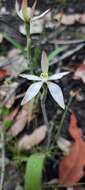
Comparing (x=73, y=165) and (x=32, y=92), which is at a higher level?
(x=32, y=92)

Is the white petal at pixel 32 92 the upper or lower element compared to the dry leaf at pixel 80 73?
lower

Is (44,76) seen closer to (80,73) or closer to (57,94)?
(57,94)

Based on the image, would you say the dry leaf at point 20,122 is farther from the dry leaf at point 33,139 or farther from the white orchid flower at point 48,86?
the white orchid flower at point 48,86

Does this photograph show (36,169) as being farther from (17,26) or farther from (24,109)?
(17,26)

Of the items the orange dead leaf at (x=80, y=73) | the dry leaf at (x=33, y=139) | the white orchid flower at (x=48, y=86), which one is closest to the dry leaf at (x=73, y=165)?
the dry leaf at (x=33, y=139)

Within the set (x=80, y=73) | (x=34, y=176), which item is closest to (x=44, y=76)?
(x=34, y=176)

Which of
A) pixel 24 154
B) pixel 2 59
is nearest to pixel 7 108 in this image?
pixel 24 154
